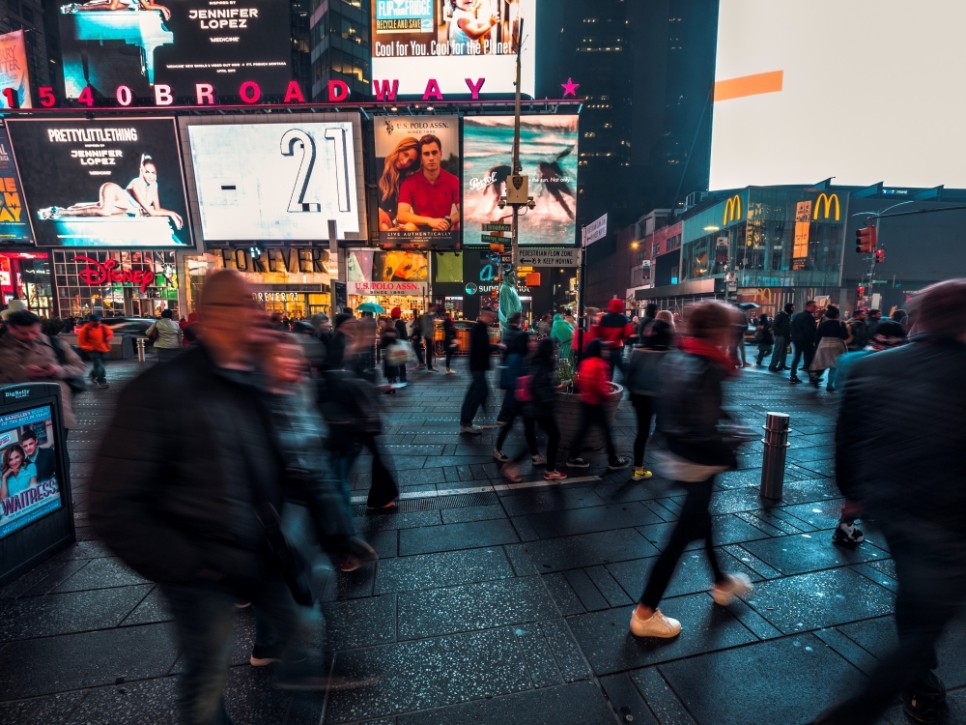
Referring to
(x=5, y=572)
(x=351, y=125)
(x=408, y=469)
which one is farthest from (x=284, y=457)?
(x=351, y=125)

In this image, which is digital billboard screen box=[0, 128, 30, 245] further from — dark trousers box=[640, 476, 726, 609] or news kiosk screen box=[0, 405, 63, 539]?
dark trousers box=[640, 476, 726, 609]

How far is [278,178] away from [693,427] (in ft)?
90.5

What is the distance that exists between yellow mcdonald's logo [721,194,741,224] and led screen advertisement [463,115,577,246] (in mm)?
31961

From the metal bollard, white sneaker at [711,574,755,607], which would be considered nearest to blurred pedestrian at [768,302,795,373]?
the metal bollard

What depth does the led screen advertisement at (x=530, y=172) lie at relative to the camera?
79.0ft

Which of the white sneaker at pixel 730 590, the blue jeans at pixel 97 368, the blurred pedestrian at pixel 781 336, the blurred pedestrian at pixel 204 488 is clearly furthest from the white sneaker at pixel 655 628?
the blue jeans at pixel 97 368

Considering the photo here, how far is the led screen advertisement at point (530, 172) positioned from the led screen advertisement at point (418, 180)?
2.58 ft

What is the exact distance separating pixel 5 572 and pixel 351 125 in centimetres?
2556

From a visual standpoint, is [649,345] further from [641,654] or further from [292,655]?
[292,655]

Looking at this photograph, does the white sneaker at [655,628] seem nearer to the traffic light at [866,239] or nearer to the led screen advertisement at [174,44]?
the traffic light at [866,239]

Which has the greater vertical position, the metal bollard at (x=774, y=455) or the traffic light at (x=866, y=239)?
the traffic light at (x=866, y=239)

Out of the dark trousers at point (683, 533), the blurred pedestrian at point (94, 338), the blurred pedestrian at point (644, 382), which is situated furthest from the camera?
the blurred pedestrian at point (94, 338)

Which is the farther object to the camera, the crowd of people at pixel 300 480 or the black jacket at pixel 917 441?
the black jacket at pixel 917 441

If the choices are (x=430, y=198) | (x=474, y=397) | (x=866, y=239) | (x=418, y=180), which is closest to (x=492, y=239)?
(x=474, y=397)
